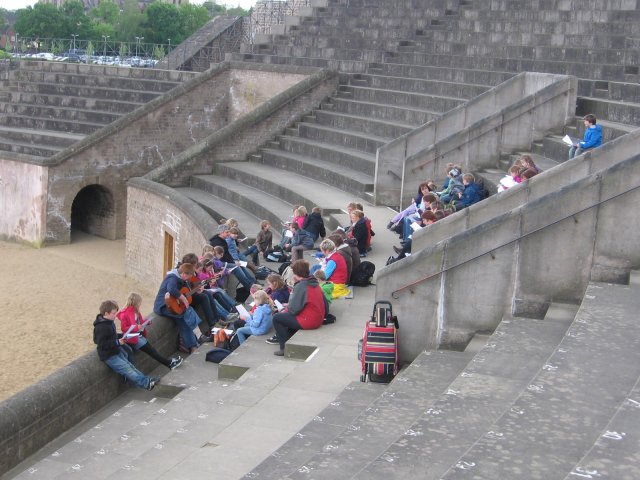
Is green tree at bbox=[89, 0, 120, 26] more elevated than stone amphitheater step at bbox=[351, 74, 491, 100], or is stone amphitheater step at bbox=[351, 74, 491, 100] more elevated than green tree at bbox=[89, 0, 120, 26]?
green tree at bbox=[89, 0, 120, 26]

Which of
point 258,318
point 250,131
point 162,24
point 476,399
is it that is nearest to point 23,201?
point 250,131

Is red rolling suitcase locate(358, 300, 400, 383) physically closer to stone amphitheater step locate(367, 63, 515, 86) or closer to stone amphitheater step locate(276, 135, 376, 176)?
stone amphitheater step locate(276, 135, 376, 176)

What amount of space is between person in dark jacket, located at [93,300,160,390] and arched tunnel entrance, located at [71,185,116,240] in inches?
575

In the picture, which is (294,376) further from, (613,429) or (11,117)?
(11,117)

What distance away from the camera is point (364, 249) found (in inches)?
562

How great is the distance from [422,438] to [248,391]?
3.29 m

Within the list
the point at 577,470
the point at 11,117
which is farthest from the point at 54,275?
the point at 577,470

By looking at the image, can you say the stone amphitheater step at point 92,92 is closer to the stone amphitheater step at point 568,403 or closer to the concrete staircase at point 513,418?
the concrete staircase at point 513,418

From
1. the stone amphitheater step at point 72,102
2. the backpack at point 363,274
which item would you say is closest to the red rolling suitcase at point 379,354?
the backpack at point 363,274

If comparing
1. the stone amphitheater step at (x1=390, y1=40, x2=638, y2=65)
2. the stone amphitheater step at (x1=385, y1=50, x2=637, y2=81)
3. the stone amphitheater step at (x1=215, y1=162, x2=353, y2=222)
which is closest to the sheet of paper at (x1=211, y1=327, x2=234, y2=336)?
the stone amphitheater step at (x1=215, y1=162, x2=353, y2=222)

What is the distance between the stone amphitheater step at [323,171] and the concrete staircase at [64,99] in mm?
6427

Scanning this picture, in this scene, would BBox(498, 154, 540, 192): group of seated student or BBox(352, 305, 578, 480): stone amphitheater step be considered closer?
BBox(352, 305, 578, 480): stone amphitheater step

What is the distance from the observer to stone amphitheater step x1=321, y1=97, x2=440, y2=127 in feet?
65.0

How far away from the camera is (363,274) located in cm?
1296
